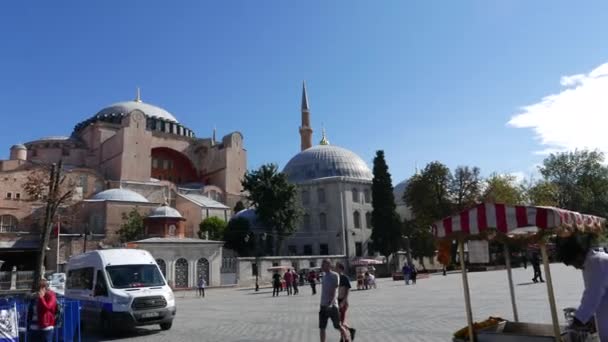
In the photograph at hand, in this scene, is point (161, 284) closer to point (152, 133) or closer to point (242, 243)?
point (242, 243)

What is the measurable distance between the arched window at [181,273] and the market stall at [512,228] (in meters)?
27.2

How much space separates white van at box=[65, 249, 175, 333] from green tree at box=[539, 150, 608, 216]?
155 feet

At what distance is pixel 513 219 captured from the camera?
499cm

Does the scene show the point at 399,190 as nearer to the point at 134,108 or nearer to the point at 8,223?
the point at 134,108

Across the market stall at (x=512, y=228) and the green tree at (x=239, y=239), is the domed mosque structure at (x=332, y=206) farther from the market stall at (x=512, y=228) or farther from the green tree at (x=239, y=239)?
the market stall at (x=512, y=228)

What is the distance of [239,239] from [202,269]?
30.2 ft

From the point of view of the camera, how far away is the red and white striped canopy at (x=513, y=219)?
4.82 m

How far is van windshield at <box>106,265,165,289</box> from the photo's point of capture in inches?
437

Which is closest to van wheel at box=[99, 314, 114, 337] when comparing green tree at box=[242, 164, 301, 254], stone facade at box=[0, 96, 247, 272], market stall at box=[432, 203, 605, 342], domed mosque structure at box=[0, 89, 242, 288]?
market stall at box=[432, 203, 605, 342]

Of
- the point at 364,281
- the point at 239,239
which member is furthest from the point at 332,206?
the point at 364,281

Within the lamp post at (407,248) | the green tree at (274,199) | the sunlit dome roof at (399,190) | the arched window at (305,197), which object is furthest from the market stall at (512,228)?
the sunlit dome roof at (399,190)

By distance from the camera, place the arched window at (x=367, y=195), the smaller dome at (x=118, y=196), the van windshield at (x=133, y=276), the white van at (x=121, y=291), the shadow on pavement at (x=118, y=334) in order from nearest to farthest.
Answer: the shadow on pavement at (x=118, y=334)
the white van at (x=121, y=291)
the van windshield at (x=133, y=276)
the smaller dome at (x=118, y=196)
the arched window at (x=367, y=195)

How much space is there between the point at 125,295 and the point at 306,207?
4199cm

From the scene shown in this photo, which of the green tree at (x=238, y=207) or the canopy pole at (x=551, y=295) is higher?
the green tree at (x=238, y=207)
